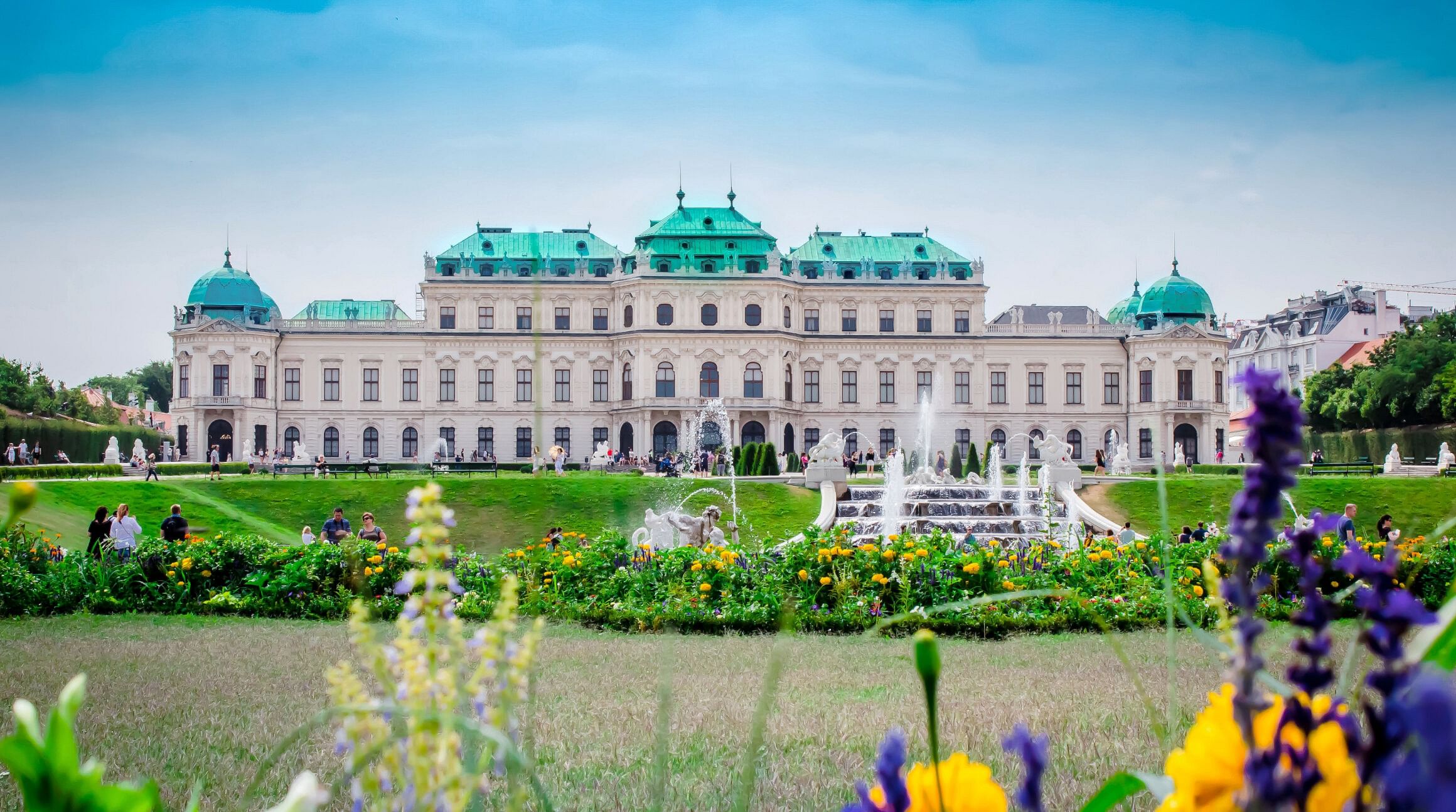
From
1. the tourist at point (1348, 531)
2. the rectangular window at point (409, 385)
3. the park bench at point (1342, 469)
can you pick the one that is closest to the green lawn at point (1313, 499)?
the park bench at point (1342, 469)

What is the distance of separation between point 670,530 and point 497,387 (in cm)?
3971

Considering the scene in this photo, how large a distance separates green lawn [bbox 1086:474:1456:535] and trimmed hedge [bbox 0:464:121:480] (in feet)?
93.6

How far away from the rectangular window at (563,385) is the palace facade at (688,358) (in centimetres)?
8

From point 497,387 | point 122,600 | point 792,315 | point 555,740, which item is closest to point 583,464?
point 497,387

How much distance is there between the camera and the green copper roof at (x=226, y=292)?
188 ft

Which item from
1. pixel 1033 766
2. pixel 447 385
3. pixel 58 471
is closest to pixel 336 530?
pixel 1033 766

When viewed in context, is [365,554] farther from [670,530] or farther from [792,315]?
[792,315]

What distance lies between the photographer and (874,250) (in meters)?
59.7

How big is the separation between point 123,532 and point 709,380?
40368 mm

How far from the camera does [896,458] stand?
33.2 metres

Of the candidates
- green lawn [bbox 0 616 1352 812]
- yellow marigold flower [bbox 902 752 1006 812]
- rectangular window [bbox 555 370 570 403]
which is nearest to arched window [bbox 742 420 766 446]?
rectangular window [bbox 555 370 570 403]

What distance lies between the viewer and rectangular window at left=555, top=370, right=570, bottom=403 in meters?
57.8

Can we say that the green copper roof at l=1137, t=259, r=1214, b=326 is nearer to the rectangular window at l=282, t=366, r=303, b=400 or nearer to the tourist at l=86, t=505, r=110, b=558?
the rectangular window at l=282, t=366, r=303, b=400

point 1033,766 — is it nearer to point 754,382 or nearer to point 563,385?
A: point 754,382
